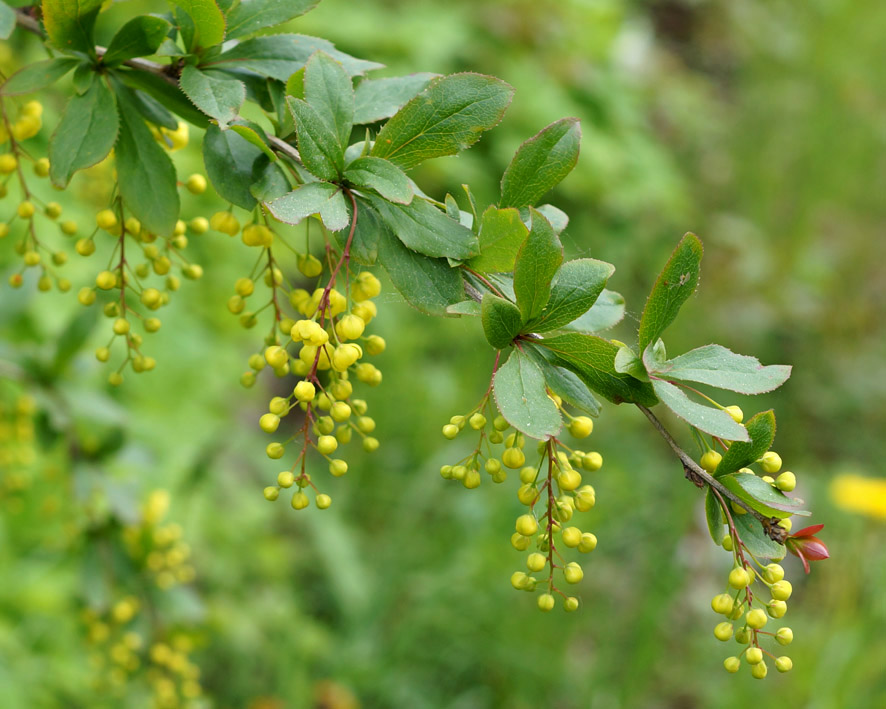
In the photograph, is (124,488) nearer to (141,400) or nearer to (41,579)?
(41,579)

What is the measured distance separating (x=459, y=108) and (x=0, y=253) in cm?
168

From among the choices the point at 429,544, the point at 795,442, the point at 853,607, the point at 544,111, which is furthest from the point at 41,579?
the point at 795,442

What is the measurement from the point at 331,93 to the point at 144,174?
0.18 m

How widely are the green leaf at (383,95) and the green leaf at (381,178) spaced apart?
0.08 metres

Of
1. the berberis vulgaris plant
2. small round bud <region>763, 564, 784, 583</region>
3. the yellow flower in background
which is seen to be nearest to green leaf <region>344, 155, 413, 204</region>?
the berberis vulgaris plant

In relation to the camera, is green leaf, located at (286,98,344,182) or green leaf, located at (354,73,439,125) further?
green leaf, located at (354,73,439,125)

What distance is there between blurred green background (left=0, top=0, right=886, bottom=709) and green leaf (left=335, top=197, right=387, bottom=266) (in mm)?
86

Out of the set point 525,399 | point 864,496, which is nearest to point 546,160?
point 525,399

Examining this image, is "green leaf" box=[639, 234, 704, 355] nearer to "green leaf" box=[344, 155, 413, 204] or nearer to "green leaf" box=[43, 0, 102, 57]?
"green leaf" box=[344, 155, 413, 204]

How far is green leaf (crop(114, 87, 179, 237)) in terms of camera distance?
62 cm

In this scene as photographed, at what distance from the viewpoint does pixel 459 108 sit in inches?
21.9

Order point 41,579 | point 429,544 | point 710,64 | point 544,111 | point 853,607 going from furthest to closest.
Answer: point 710,64 → point 544,111 → point 429,544 → point 853,607 → point 41,579

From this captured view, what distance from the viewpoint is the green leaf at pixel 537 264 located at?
515 millimetres

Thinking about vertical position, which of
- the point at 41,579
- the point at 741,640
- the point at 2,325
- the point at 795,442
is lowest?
the point at 795,442
